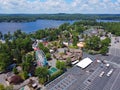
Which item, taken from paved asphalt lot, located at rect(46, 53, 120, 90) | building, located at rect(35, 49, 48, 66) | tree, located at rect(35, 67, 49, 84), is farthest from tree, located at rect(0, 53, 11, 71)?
paved asphalt lot, located at rect(46, 53, 120, 90)

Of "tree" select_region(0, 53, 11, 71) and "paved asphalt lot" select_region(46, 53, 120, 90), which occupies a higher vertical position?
"tree" select_region(0, 53, 11, 71)

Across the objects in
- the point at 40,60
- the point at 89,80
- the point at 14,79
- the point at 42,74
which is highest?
the point at 40,60

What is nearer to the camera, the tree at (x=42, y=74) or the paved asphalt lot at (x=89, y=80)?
the paved asphalt lot at (x=89, y=80)

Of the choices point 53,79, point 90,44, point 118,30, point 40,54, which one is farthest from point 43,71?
point 118,30

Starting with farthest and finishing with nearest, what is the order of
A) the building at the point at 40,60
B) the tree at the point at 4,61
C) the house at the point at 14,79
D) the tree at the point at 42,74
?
the building at the point at 40,60 → the tree at the point at 4,61 → the house at the point at 14,79 → the tree at the point at 42,74

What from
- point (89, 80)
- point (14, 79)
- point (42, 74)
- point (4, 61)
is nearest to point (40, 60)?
point (42, 74)

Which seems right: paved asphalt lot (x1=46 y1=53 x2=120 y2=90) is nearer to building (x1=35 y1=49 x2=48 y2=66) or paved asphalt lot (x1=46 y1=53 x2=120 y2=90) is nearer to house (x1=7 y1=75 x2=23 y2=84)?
building (x1=35 y1=49 x2=48 y2=66)

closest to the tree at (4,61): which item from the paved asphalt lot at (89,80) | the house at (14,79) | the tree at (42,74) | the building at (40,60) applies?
the house at (14,79)

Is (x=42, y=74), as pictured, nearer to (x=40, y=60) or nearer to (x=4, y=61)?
(x=40, y=60)

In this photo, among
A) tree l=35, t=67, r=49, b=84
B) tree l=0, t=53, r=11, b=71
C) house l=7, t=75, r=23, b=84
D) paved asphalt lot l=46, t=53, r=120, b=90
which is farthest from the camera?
tree l=0, t=53, r=11, b=71

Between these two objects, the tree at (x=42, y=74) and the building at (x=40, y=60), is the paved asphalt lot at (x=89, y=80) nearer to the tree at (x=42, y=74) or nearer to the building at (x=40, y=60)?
the tree at (x=42, y=74)

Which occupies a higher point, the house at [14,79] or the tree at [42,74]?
the tree at [42,74]
